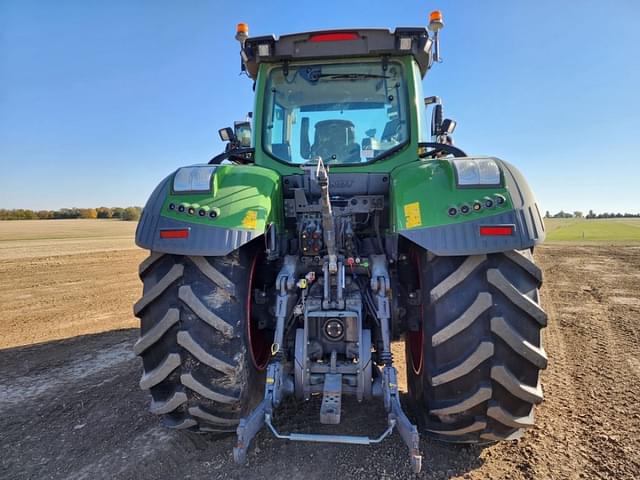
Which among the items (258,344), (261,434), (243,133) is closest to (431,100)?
(243,133)

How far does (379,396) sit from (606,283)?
329 inches

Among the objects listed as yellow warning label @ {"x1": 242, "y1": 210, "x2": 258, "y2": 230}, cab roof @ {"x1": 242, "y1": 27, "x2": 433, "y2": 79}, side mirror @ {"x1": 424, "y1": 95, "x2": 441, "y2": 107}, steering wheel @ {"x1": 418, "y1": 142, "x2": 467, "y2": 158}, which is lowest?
yellow warning label @ {"x1": 242, "y1": 210, "x2": 258, "y2": 230}

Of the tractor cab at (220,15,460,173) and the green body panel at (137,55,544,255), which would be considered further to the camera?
the tractor cab at (220,15,460,173)

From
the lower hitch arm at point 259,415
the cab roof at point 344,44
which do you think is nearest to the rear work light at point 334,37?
the cab roof at point 344,44

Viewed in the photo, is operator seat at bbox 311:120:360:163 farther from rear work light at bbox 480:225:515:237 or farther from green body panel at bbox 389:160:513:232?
rear work light at bbox 480:225:515:237

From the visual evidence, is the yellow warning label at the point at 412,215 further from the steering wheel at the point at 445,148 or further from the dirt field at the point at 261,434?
the dirt field at the point at 261,434

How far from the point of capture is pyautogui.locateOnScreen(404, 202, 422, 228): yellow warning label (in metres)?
2.07

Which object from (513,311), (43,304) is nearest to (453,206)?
(513,311)

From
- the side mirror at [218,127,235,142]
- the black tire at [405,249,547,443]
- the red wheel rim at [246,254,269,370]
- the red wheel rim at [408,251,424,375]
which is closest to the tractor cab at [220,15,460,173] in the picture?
the side mirror at [218,127,235,142]

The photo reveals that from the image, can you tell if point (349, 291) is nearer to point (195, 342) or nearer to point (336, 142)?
point (195, 342)

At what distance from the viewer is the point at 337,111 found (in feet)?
10.0

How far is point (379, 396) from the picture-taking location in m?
2.22

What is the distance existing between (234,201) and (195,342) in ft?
2.64

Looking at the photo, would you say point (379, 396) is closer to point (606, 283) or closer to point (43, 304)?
point (43, 304)
